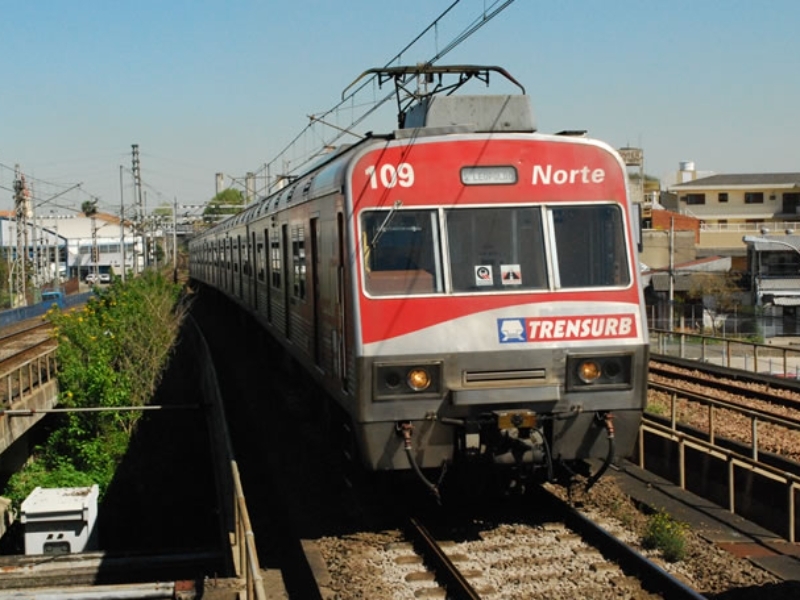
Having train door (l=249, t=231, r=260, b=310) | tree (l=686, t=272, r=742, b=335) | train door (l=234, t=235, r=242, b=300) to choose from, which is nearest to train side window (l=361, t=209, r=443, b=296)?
train door (l=249, t=231, r=260, b=310)

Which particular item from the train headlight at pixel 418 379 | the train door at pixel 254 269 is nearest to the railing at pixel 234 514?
the train headlight at pixel 418 379

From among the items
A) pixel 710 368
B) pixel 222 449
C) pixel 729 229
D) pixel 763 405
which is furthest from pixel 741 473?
pixel 729 229

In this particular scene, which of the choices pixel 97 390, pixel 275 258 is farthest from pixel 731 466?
pixel 97 390

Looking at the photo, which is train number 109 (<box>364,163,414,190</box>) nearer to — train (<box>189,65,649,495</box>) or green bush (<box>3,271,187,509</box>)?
train (<box>189,65,649,495</box>)

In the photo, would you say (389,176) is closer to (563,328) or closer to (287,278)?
(563,328)

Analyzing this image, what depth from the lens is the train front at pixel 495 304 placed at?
7.82 metres

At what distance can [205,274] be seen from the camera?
37281 mm

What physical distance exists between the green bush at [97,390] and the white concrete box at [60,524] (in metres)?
3.22

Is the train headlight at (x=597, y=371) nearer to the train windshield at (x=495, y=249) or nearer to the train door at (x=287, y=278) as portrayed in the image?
the train windshield at (x=495, y=249)

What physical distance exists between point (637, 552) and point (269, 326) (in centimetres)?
921

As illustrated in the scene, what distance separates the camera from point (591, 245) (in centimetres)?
826

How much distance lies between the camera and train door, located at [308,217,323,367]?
10008mm

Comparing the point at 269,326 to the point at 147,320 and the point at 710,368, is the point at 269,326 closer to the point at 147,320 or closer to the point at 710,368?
the point at 147,320

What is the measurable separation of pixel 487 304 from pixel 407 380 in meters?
0.89
